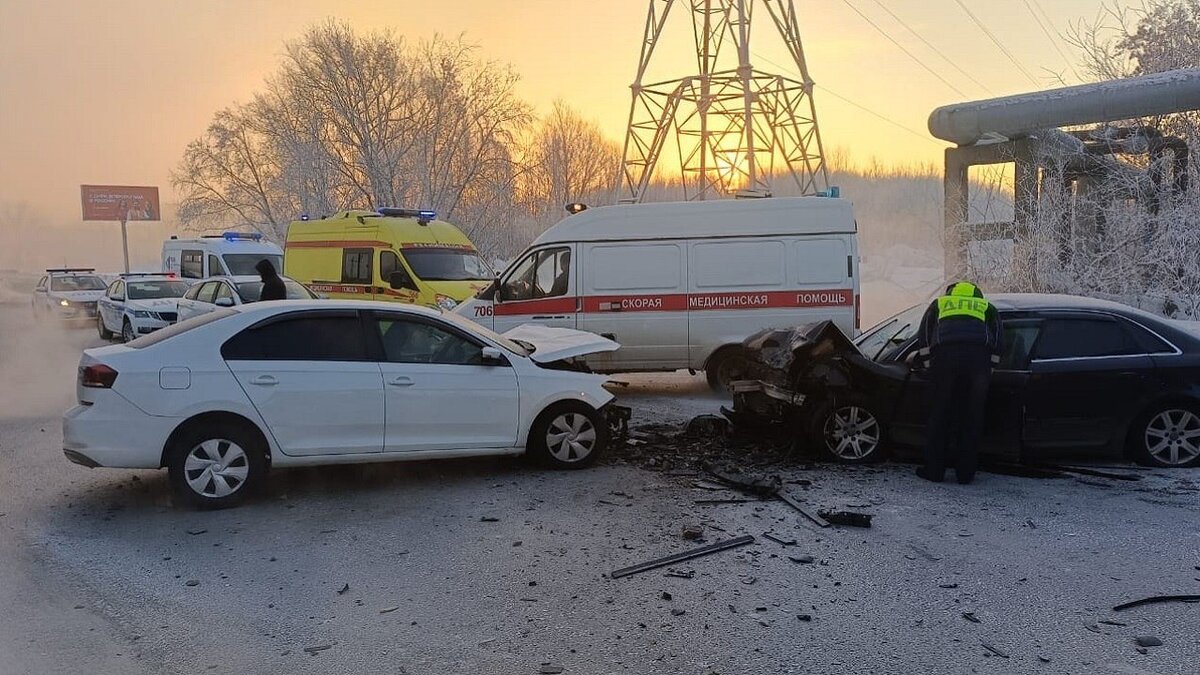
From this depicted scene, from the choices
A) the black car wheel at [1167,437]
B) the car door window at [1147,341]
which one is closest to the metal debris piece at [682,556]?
the black car wheel at [1167,437]

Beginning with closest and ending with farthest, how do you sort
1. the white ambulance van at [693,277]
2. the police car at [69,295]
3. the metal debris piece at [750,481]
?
the metal debris piece at [750,481]
the white ambulance van at [693,277]
the police car at [69,295]

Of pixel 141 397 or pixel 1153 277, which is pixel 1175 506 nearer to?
pixel 141 397

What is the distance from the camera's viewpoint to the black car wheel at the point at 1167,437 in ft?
21.1

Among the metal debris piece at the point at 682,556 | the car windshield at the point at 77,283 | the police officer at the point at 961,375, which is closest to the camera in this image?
the metal debris piece at the point at 682,556

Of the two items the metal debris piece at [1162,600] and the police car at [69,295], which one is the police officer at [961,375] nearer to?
the metal debris piece at [1162,600]

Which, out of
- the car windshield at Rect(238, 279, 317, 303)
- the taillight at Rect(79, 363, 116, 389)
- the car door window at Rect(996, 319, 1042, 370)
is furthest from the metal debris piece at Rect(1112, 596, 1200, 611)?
the car windshield at Rect(238, 279, 317, 303)

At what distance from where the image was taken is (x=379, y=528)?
5.31 meters

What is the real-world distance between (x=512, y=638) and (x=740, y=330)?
727 centimetres

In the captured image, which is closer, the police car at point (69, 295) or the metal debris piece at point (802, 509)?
the metal debris piece at point (802, 509)

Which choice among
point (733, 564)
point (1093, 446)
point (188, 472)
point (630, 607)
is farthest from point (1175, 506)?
point (188, 472)

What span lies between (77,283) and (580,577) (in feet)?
78.8

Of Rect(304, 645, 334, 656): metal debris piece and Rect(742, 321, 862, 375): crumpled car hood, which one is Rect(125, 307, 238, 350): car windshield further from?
Rect(742, 321, 862, 375): crumpled car hood

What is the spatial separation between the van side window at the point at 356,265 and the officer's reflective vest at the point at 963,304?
432 inches

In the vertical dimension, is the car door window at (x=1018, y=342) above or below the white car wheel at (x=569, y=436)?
above
